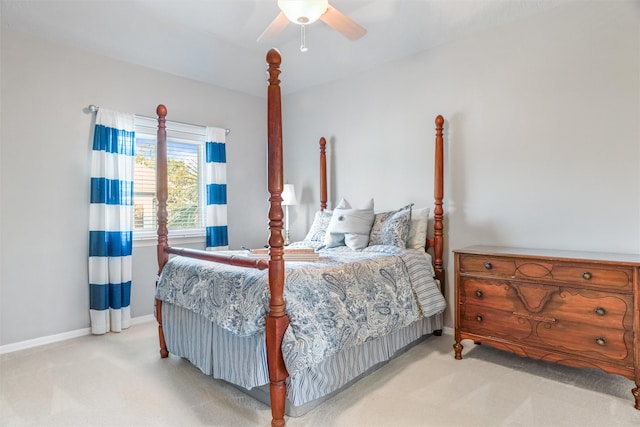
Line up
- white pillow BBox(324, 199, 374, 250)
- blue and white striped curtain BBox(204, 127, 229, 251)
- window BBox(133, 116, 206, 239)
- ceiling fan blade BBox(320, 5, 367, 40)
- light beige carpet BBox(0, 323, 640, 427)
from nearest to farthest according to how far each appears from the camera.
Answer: light beige carpet BBox(0, 323, 640, 427) → ceiling fan blade BBox(320, 5, 367, 40) → white pillow BBox(324, 199, 374, 250) → window BBox(133, 116, 206, 239) → blue and white striped curtain BBox(204, 127, 229, 251)

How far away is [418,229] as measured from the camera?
3.17m

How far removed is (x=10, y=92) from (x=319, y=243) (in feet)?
9.47

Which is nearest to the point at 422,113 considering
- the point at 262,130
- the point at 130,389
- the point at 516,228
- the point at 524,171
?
the point at 524,171

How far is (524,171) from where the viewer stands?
2820 millimetres

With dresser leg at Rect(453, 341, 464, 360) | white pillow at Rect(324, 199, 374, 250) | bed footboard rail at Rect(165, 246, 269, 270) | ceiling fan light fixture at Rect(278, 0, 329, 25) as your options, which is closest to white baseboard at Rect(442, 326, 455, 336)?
dresser leg at Rect(453, 341, 464, 360)

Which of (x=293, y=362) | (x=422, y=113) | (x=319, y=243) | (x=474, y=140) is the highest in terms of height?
(x=422, y=113)

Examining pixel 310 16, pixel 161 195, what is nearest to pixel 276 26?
pixel 310 16

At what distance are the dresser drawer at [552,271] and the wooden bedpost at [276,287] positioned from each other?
5.11ft

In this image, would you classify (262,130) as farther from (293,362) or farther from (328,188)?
(293,362)

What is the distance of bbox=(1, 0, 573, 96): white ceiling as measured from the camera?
2807 mm

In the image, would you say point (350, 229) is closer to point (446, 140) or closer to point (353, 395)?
point (446, 140)

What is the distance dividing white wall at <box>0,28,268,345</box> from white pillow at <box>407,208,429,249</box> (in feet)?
8.71

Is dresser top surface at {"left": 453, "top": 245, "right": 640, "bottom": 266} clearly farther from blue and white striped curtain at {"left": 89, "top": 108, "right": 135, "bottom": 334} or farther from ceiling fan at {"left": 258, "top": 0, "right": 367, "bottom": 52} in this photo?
blue and white striped curtain at {"left": 89, "top": 108, "right": 135, "bottom": 334}

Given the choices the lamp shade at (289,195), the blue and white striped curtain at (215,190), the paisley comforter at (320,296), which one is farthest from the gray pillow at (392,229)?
the blue and white striped curtain at (215,190)
